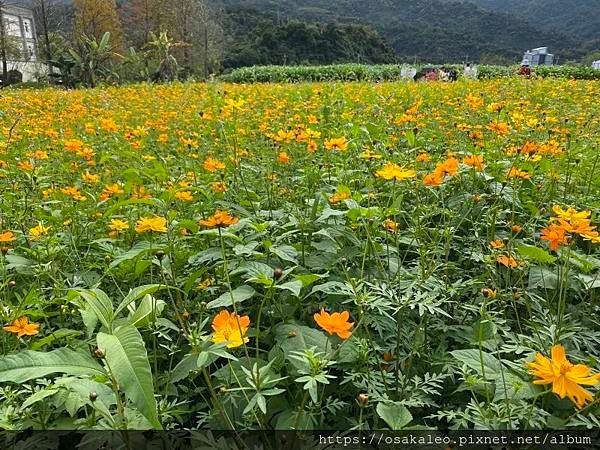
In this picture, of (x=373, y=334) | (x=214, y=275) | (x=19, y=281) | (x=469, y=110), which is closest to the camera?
(x=373, y=334)

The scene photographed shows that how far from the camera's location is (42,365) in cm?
80

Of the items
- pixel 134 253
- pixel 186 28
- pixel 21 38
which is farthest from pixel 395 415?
pixel 21 38

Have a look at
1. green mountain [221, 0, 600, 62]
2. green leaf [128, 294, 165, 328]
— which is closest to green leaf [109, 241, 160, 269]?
green leaf [128, 294, 165, 328]

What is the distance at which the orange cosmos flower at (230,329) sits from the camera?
84cm

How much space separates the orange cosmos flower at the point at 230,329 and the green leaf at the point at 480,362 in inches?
17.5

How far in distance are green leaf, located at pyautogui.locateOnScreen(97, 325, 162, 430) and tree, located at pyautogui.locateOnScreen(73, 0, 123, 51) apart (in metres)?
28.2

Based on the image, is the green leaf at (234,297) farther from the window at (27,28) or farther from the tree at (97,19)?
the window at (27,28)

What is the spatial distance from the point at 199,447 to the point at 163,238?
82 centimetres

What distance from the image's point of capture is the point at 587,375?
2.40 feet

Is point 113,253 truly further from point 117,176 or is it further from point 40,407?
point 117,176

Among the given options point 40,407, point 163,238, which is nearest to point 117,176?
point 163,238

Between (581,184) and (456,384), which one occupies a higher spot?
(581,184)

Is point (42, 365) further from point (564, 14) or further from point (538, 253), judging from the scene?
point (564, 14)

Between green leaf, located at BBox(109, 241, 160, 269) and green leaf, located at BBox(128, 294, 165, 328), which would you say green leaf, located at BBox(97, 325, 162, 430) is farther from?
green leaf, located at BBox(109, 241, 160, 269)
